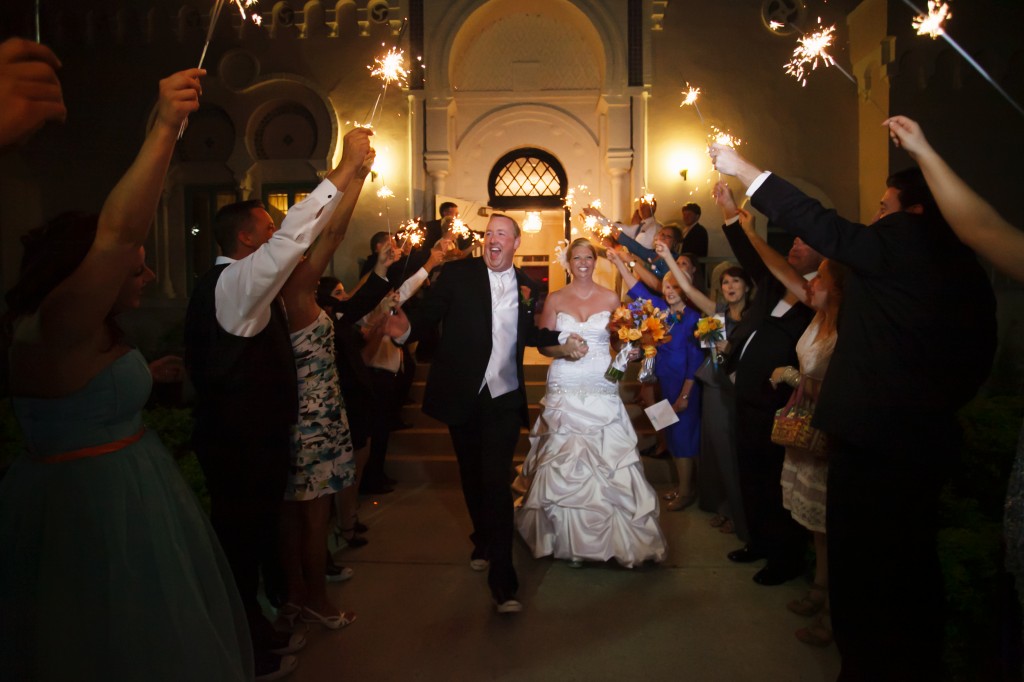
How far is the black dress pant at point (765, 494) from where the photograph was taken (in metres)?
4.98

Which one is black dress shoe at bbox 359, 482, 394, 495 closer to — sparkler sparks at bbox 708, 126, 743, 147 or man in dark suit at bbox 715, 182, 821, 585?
man in dark suit at bbox 715, 182, 821, 585

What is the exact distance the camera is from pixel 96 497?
228 centimetres

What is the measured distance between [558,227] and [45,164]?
30.5ft

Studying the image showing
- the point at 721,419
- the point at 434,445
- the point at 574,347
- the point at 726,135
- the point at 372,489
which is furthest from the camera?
the point at 726,135

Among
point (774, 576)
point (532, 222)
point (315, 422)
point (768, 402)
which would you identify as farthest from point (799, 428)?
point (532, 222)

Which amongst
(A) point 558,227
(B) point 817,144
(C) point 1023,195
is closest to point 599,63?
(A) point 558,227

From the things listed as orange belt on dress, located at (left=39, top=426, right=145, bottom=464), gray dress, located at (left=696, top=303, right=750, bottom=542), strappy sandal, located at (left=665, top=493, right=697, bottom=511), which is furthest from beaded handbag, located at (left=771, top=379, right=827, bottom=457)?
orange belt on dress, located at (left=39, top=426, right=145, bottom=464)

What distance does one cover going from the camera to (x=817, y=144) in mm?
12039

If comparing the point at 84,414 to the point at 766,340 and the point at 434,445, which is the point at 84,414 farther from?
the point at 434,445

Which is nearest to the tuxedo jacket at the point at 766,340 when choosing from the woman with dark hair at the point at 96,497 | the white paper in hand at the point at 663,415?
the white paper in hand at the point at 663,415

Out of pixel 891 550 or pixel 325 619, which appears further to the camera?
pixel 325 619

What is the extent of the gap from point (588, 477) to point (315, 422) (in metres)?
2.20

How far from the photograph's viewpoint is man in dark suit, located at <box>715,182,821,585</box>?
4.91m

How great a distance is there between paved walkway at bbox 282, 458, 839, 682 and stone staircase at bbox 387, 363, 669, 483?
6.46ft
